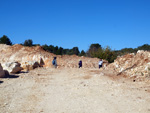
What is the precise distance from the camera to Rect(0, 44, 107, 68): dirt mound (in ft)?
93.8

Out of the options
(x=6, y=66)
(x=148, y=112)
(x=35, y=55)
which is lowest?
(x=148, y=112)

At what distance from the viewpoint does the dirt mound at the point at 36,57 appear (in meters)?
28.6

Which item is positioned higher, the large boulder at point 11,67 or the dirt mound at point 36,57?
the dirt mound at point 36,57

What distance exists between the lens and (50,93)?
865 cm

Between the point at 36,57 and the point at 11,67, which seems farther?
the point at 36,57

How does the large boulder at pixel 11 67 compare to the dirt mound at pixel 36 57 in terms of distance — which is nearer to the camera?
the large boulder at pixel 11 67

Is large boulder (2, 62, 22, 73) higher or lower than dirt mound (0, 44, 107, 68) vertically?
lower

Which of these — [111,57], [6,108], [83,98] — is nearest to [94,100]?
[83,98]

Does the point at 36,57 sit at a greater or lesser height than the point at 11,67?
greater

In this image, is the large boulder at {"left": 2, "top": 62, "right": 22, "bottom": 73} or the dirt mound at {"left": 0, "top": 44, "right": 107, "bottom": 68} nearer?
the large boulder at {"left": 2, "top": 62, "right": 22, "bottom": 73}

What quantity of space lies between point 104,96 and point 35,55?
78.1ft

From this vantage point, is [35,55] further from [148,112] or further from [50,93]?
[148,112]

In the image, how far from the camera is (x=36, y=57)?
1179 inches

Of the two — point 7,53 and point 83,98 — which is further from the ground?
point 7,53
